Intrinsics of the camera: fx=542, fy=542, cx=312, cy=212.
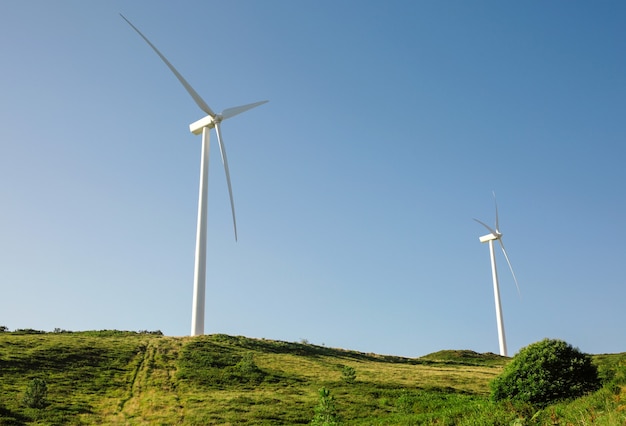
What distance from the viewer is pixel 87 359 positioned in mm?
61094

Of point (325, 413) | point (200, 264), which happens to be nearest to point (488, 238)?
point (200, 264)

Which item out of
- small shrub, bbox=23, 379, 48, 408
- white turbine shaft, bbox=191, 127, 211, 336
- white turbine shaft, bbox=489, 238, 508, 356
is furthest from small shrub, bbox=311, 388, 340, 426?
white turbine shaft, bbox=489, 238, 508, 356

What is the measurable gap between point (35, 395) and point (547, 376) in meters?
38.4

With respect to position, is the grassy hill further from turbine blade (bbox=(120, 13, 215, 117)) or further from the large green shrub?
turbine blade (bbox=(120, 13, 215, 117))

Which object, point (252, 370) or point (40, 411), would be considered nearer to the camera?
point (40, 411)

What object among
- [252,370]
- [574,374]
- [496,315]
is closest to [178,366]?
[252,370]

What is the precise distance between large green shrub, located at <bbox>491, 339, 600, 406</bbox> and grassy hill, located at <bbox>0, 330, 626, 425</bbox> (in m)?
1.27

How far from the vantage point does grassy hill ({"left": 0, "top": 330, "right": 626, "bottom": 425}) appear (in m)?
28.4

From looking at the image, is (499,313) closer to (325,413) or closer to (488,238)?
(488,238)

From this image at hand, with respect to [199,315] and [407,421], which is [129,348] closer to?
[199,315]

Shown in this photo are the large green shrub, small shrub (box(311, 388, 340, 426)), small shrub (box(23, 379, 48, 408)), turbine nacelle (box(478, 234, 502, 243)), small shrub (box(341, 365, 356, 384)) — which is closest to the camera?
the large green shrub

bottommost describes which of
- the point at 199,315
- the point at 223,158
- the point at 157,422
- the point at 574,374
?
the point at 157,422

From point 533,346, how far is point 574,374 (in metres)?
2.42

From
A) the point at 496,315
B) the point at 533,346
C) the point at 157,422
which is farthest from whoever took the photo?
the point at 496,315
